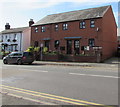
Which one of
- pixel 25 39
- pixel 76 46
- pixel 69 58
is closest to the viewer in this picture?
pixel 69 58

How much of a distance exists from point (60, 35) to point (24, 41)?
13.0 meters

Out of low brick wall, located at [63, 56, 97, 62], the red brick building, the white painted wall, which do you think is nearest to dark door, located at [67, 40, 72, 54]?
the red brick building

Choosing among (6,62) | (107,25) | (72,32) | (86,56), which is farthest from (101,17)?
(6,62)

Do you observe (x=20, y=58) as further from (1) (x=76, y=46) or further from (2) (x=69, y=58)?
(1) (x=76, y=46)

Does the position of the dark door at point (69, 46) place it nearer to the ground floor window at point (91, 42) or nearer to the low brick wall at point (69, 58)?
the low brick wall at point (69, 58)

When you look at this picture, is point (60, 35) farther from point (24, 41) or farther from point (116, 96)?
point (116, 96)

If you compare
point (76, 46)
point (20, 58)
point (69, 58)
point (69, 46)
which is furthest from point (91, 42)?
point (20, 58)

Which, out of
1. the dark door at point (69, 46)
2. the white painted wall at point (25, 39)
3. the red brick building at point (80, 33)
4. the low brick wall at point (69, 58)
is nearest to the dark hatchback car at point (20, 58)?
the low brick wall at point (69, 58)

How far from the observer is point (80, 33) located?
2406cm

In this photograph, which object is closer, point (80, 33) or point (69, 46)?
point (80, 33)

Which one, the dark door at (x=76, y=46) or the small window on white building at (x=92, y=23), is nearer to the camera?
the small window on white building at (x=92, y=23)

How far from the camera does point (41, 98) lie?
14.4 feet

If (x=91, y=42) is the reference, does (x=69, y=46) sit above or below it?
below

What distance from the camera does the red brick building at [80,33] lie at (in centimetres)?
2236
